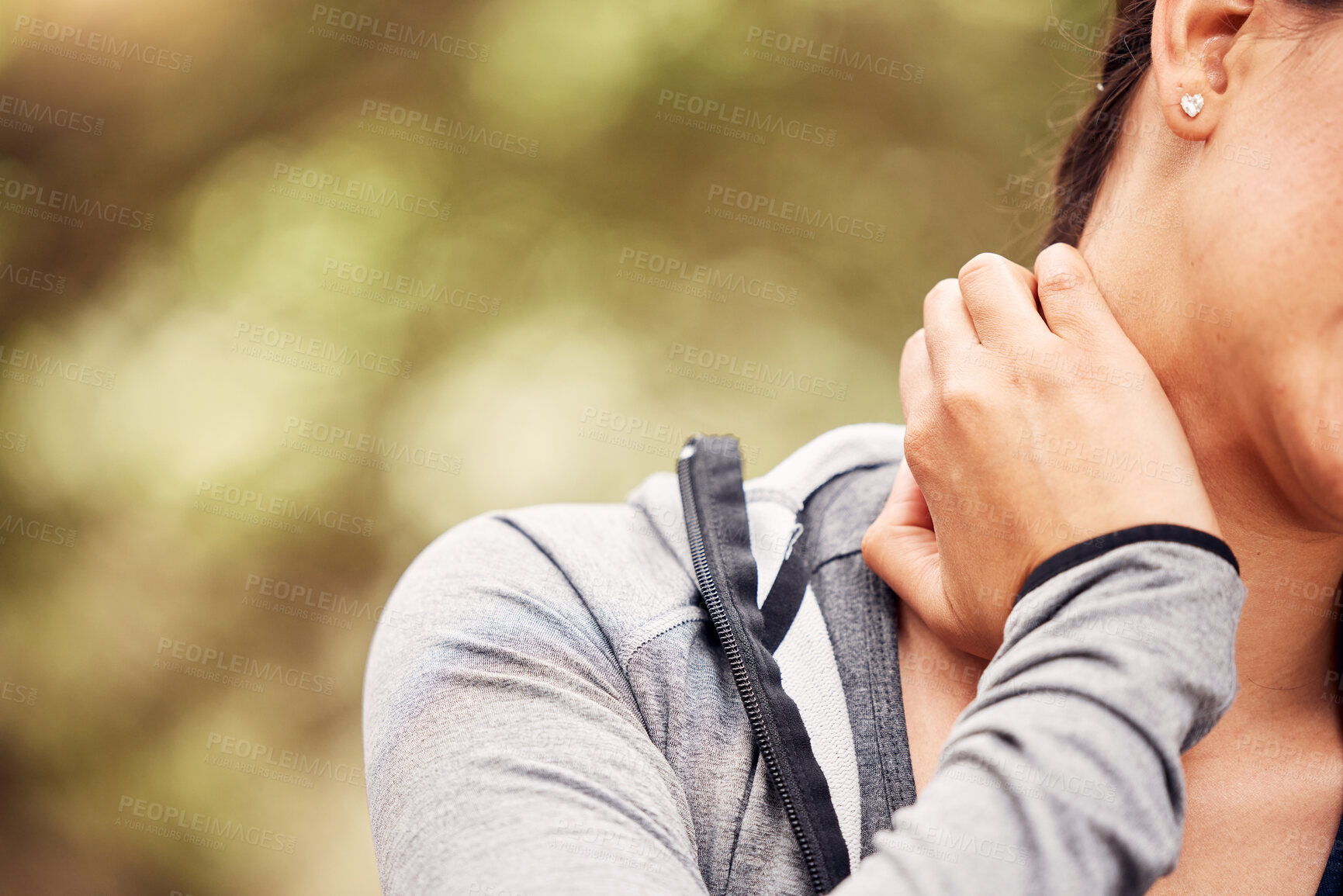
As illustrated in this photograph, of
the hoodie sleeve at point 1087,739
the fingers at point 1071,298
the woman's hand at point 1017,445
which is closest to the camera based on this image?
the hoodie sleeve at point 1087,739

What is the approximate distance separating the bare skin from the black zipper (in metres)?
0.16

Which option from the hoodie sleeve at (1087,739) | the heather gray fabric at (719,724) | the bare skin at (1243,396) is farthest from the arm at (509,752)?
the bare skin at (1243,396)

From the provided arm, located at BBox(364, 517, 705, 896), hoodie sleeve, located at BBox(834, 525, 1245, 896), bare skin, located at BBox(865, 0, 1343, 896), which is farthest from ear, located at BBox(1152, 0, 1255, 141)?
arm, located at BBox(364, 517, 705, 896)

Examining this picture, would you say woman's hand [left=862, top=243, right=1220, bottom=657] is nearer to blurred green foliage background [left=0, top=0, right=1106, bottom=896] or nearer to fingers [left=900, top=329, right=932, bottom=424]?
fingers [left=900, top=329, right=932, bottom=424]

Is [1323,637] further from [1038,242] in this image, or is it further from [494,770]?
[494,770]

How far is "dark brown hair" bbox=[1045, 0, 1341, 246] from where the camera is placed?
100cm

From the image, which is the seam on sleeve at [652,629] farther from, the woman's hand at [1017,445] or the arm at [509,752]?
the woman's hand at [1017,445]

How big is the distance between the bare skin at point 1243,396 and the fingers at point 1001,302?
22 mm

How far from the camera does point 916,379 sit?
958 millimetres

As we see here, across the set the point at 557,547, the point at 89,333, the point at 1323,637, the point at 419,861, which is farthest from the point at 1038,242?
the point at 89,333

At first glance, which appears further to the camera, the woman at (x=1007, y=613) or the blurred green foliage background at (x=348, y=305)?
the blurred green foliage background at (x=348, y=305)

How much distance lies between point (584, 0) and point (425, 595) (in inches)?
100

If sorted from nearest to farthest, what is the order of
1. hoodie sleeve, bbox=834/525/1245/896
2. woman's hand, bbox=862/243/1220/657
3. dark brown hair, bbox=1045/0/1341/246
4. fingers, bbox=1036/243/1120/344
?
hoodie sleeve, bbox=834/525/1245/896, woman's hand, bbox=862/243/1220/657, fingers, bbox=1036/243/1120/344, dark brown hair, bbox=1045/0/1341/246

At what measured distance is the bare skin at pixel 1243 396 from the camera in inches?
29.6
